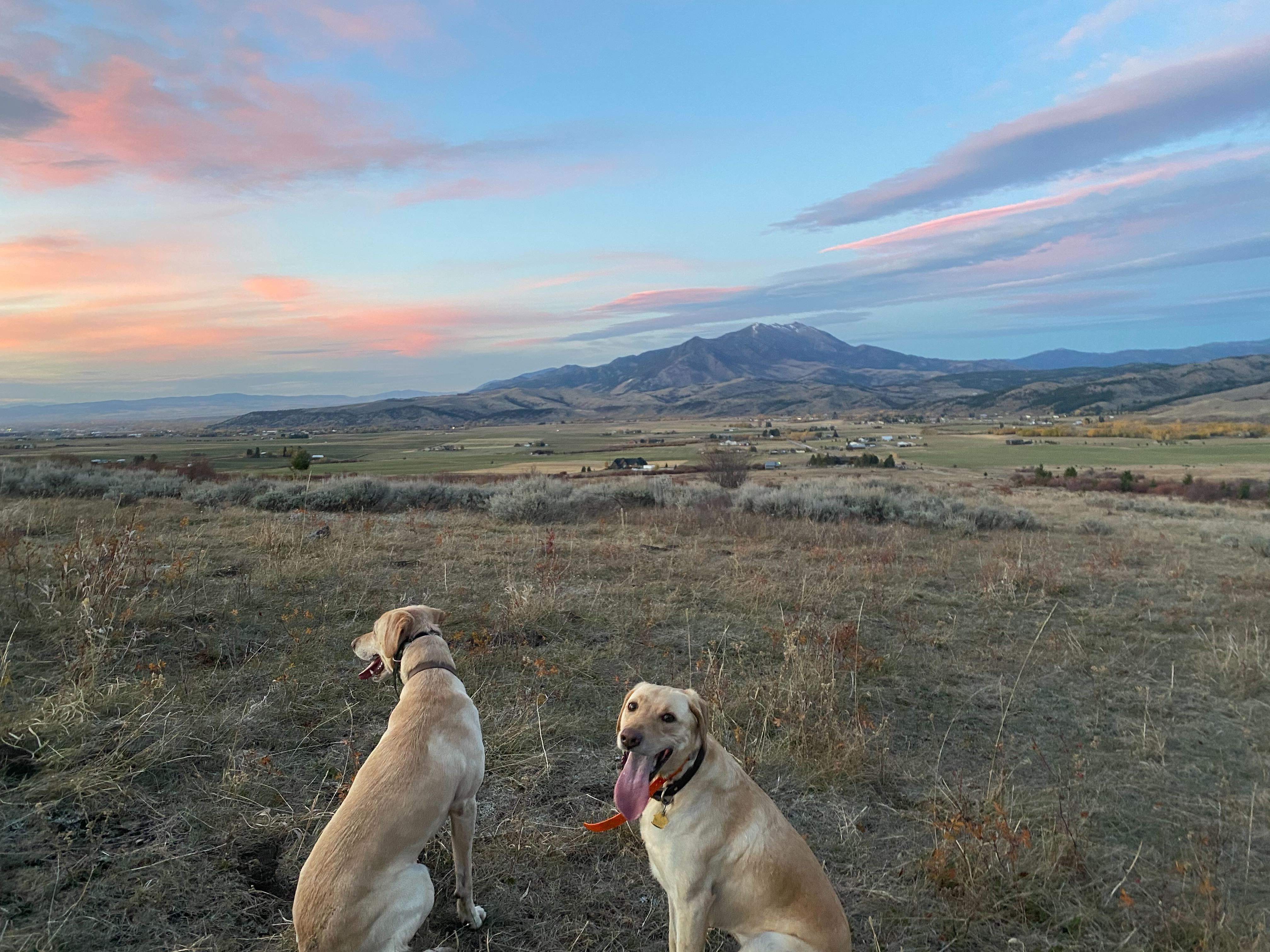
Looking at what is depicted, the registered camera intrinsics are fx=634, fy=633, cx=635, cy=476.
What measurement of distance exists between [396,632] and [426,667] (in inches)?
14.6

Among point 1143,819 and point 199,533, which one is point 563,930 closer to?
point 1143,819

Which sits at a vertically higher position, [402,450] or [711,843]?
[711,843]


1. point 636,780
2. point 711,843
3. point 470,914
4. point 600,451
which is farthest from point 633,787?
point 600,451

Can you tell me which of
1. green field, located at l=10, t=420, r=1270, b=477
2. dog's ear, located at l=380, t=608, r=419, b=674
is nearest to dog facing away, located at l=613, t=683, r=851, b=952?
dog's ear, located at l=380, t=608, r=419, b=674

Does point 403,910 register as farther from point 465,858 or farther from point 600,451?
point 600,451

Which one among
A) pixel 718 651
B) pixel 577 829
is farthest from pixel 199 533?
pixel 577 829

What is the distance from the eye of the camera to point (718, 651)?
22.1 feet

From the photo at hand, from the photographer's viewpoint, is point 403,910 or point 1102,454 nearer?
point 403,910

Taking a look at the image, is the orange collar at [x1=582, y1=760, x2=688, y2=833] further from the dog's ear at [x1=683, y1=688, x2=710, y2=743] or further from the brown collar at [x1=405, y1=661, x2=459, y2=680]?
the brown collar at [x1=405, y1=661, x2=459, y2=680]

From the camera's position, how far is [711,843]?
8.98 ft

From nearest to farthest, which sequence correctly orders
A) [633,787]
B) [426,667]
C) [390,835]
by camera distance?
[390,835] → [633,787] → [426,667]

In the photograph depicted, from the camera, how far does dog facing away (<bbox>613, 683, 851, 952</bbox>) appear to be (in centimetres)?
257

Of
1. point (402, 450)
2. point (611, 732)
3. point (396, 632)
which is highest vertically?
point (396, 632)

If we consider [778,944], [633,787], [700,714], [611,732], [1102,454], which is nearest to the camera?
[778,944]
